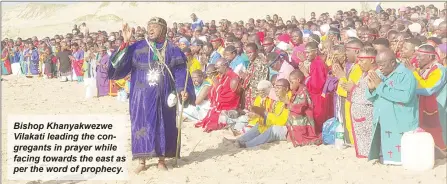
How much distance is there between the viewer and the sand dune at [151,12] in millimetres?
39156

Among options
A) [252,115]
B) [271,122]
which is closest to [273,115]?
[271,122]

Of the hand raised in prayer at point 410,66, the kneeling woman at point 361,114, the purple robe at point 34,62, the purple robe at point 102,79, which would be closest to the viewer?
the hand raised in prayer at point 410,66

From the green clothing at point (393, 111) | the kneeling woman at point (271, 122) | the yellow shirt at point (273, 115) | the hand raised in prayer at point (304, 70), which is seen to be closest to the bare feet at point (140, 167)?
the kneeling woman at point (271, 122)

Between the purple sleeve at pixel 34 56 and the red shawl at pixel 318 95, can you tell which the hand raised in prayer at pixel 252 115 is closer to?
the red shawl at pixel 318 95

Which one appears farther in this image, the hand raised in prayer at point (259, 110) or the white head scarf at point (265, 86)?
the white head scarf at point (265, 86)

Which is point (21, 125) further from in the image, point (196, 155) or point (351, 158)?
point (351, 158)

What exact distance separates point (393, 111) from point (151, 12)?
4787 centimetres

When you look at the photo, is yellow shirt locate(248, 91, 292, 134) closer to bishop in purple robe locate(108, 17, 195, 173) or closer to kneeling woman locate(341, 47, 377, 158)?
kneeling woman locate(341, 47, 377, 158)

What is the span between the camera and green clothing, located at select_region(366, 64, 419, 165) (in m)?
6.14

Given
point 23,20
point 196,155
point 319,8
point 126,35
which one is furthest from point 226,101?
point 23,20

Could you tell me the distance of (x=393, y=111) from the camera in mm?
6309

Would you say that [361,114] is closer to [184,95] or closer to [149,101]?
[184,95]
